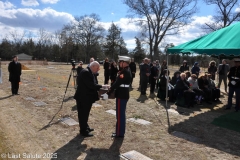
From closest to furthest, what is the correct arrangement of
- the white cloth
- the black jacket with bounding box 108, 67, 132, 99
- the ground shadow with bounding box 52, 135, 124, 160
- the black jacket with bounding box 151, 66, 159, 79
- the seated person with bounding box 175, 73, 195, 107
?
the ground shadow with bounding box 52, 135, 124, 160 → the black jacket with bounding box 108, 67, 132, 99 → the seated person with bounding box 175, 73, 195, 107 → the white cloth → the black jacket with bounding box 151, 66, 159, 79

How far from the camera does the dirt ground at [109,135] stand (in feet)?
12.7

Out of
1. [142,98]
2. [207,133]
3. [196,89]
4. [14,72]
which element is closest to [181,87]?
[196,89]

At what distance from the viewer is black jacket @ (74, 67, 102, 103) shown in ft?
14.6

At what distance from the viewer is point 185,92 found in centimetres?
760

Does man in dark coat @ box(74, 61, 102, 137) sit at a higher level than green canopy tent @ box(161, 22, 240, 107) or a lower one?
lower

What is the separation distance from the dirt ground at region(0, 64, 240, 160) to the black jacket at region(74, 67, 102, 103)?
88cm

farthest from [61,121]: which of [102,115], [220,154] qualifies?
[220,154]

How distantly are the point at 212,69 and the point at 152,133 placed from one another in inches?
315

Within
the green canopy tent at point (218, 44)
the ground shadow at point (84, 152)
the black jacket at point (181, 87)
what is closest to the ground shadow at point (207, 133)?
the black jacket at point (181, 87)

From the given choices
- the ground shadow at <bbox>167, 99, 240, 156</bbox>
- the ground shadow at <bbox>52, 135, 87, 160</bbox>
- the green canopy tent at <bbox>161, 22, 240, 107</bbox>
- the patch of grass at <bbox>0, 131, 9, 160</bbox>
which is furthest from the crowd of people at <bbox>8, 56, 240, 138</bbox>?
the patch of grass at <bbox>0, 131, 9, 160</bbox>

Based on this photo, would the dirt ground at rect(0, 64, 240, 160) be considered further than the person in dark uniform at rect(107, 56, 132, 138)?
No

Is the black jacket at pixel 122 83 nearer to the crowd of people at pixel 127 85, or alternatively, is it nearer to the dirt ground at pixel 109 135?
the crowd of people at pixel 127 85

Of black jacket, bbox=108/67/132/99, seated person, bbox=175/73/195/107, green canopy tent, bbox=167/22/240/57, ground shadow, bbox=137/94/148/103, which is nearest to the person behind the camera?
black jacket, bbox=108/67/132/99

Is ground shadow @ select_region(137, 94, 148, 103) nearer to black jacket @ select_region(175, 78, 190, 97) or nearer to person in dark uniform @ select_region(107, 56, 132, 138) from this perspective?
black jacket @ select_region(175, 78, 190, 97)
